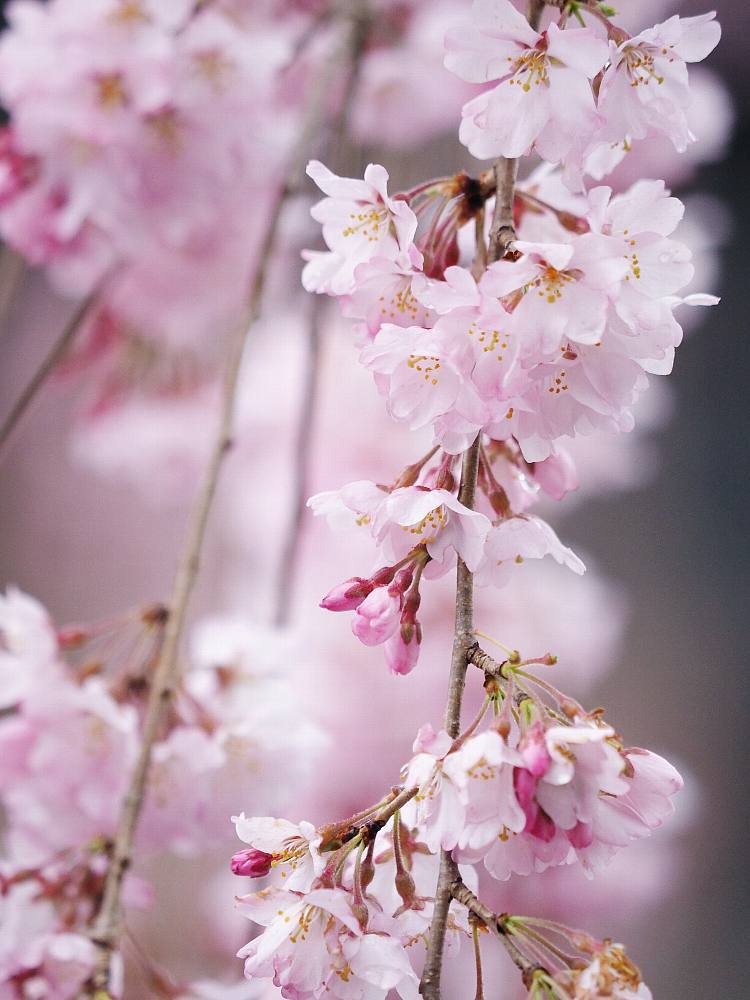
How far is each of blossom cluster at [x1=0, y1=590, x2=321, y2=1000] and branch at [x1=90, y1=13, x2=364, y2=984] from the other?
3cm

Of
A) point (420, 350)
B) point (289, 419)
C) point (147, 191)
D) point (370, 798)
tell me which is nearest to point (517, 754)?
point (420, 350)

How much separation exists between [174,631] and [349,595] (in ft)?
0.77

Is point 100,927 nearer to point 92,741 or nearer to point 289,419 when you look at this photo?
point 92,741

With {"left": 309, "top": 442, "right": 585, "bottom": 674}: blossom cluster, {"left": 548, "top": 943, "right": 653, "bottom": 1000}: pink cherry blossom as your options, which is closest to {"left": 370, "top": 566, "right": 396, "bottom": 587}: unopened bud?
{"left": 309, "top": 442, "right": 585, "bottom": 674}: blossom cluster

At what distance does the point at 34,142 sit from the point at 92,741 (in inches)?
15.5

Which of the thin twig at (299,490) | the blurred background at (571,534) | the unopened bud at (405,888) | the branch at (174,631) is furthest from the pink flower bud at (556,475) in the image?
the blurred background at (571,534)

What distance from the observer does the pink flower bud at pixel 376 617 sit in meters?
0.27

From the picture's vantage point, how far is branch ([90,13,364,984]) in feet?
1.34

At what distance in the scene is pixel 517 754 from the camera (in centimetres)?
24

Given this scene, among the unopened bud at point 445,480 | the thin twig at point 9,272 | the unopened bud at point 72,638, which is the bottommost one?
the unopened bud at point 72,638

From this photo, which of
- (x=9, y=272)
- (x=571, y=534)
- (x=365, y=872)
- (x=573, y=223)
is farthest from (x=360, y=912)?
(x=571, y=534)

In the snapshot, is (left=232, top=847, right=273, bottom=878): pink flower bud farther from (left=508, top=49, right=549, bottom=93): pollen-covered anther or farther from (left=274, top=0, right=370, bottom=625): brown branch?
(left=274, top=0, right=370, bottom=625): brown branch

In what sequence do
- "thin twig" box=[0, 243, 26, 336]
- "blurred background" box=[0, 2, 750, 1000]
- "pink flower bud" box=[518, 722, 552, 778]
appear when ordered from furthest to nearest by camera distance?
1. "blurred background" box=[0, 2, 750, 1000]
2. "thin twig" box=[0, 243, 26, 336]
3. "pink flower bud" box=[518, 722, 552, 778]

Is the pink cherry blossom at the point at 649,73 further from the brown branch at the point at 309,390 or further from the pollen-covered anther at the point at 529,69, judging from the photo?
the brown branch at the point at 309,390
